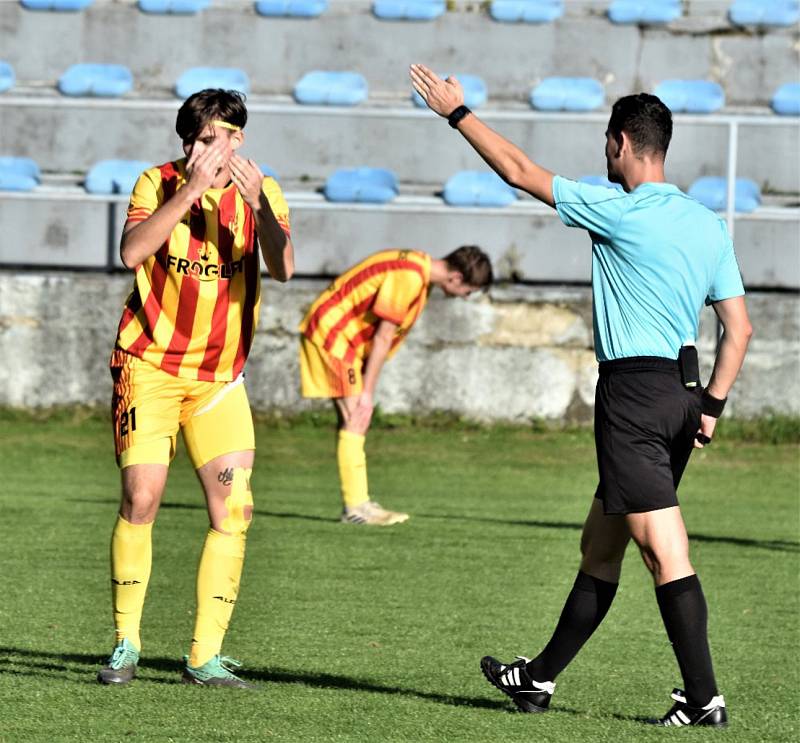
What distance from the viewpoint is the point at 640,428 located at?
14.6ft

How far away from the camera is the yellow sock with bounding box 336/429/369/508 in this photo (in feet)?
30.6

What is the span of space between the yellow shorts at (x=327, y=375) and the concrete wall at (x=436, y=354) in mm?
3356

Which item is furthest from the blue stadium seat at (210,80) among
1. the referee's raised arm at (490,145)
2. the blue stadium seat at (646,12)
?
the referee's raised arm at (490,145)

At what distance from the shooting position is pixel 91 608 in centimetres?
641

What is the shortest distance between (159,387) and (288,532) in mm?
3793

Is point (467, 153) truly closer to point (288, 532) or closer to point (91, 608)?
point (288, 532)

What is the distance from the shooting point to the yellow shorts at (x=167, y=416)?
198 inches

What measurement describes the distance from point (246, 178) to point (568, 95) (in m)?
10.4

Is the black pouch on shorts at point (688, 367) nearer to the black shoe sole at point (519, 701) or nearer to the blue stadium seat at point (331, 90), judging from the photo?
the black shoe sole at point (519, 701)

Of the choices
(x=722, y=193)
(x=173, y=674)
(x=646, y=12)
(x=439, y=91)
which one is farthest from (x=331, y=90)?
(x=439, y=91)

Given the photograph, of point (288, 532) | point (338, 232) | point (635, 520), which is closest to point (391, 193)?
point (338, 232)

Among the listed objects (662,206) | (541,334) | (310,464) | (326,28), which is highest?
(326,28)

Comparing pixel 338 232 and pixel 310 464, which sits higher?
pixel 338 232

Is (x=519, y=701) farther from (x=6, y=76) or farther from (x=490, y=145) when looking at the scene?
(x=6, y=76)
